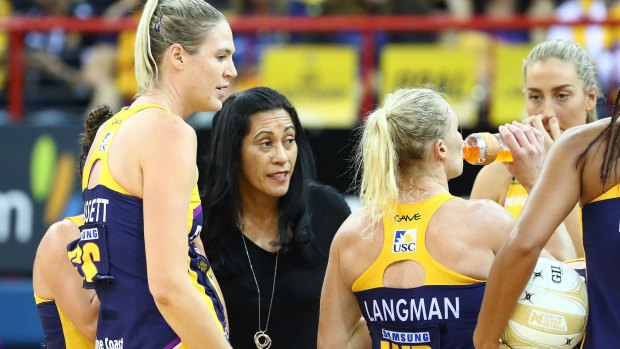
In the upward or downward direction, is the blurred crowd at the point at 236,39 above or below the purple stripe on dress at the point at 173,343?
above

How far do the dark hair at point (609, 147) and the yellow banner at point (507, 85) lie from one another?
176 inches

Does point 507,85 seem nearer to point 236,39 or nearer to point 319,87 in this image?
point 319,87

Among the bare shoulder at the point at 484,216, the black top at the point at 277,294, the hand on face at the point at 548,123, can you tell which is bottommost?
the black top at the point at 277,294

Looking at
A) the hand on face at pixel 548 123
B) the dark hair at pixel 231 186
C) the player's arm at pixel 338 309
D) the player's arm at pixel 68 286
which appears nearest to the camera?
the player's arm at pixel 338 309

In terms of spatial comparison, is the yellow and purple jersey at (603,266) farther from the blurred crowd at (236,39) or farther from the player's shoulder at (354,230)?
the blurred crowd at (236,39)

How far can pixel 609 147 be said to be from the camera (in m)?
2.61

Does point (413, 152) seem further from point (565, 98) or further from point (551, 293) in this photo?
point (565, 98)

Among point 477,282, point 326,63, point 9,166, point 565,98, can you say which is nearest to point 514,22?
point 326,63

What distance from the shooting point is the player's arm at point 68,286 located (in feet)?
11.0

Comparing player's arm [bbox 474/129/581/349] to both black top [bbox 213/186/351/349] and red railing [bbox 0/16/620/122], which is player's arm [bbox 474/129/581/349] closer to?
black top [bbox 213/186/351/349]

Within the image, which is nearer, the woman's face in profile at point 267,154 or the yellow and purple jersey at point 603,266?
the yellow and purple jersey at point 603,266

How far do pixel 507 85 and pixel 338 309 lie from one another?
425 cm

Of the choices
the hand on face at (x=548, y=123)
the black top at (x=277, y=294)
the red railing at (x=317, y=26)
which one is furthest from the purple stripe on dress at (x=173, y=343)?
the red railing at (x=317, y=26)

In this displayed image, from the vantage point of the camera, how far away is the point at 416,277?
299cm
